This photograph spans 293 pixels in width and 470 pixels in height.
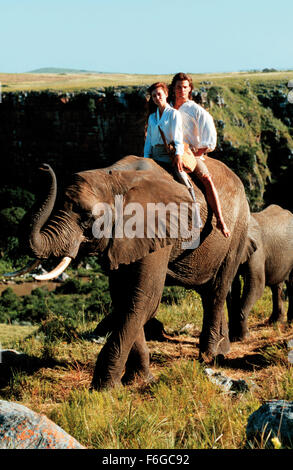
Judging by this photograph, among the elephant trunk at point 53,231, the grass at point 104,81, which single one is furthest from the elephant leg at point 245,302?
the grass at point 104,81

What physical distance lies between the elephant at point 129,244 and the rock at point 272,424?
78.1 inches

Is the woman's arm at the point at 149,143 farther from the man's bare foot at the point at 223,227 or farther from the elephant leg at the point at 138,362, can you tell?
the elephant leg at the point at 138,362

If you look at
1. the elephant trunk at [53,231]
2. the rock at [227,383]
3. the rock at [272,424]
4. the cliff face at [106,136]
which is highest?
the elephant trunk at [53,231]

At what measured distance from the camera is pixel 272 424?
4309mm

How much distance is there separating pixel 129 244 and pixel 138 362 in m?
1.43

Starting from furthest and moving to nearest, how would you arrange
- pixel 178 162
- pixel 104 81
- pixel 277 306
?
pixel 104 81
pixel 277 306
pixel 178 162

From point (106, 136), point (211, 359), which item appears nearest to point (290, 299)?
point (211, 359)

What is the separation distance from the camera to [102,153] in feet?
163

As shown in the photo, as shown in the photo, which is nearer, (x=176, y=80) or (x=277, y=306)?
(x=176, y=80)

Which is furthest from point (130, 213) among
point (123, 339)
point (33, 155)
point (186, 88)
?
point (33, 155)

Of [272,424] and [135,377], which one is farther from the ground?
[272,424]

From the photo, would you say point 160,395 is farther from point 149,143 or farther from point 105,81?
point 105,81

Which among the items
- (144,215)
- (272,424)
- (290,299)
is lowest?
(290,299)

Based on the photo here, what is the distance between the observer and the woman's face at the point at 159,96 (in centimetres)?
652
